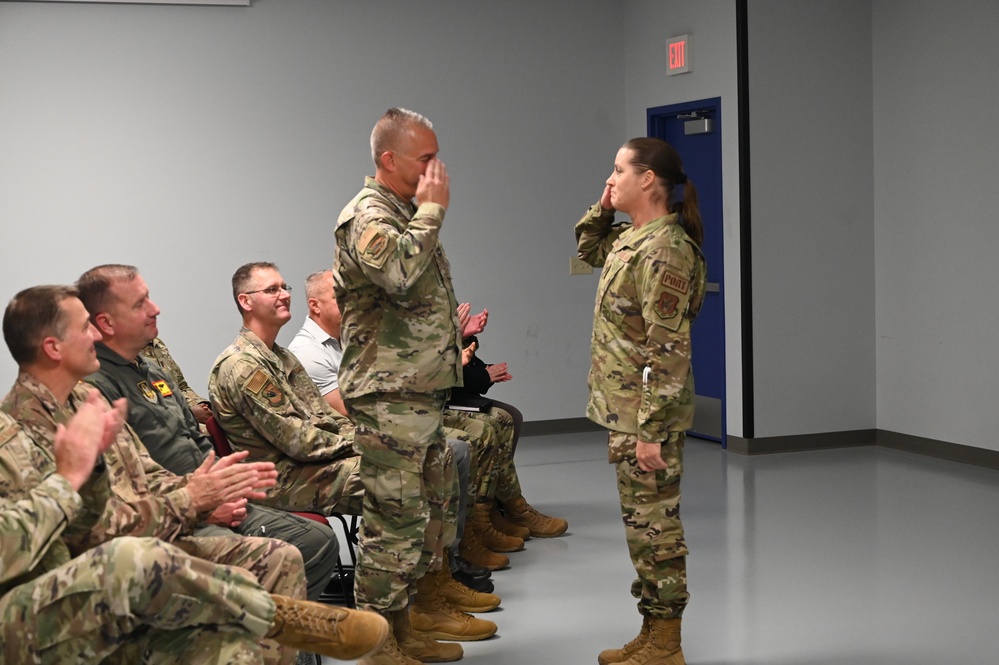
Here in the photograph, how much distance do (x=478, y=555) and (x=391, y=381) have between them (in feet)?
5.30

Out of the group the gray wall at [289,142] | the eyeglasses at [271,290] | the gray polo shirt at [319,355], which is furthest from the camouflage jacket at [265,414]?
the gray wall at [289,142]

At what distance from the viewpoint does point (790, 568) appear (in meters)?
4.40

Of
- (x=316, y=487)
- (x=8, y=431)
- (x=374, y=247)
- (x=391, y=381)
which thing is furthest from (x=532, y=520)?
(x=8, y=431)

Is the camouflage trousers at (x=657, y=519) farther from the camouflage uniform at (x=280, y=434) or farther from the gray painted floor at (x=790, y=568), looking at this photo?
the camouflage uniform at (x=280, y=434)

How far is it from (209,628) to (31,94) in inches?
201

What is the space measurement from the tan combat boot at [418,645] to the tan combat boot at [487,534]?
1184 millimetres

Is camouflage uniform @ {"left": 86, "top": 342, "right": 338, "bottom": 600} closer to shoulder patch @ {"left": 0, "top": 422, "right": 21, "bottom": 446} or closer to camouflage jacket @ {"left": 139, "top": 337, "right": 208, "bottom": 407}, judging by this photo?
shoulder patch @ {"left": 0, "top": 422, "right": 21, "bottom": 446}

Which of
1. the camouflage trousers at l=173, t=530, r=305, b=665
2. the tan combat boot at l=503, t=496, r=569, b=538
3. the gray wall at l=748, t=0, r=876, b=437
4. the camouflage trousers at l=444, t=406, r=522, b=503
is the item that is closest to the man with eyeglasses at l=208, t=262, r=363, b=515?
the camouflage trousers at l=173, t=530, r=305, b=665

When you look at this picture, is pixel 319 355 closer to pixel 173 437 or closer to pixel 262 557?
pixel 173 437

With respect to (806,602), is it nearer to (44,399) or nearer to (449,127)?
(44,399)

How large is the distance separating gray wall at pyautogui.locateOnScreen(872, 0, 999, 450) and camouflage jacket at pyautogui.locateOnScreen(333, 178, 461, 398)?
406cm

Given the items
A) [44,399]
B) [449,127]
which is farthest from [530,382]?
[44,399]

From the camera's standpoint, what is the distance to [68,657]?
7.05 feet

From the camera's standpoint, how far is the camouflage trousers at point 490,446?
4.72 metres
